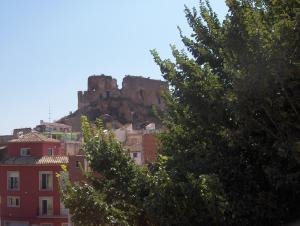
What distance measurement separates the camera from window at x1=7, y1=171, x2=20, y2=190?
42.8 metres

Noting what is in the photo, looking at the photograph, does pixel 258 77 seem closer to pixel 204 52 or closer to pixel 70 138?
pixel 204 52

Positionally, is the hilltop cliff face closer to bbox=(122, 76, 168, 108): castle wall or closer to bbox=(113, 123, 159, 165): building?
bbox=(122, 76, 168, 108): castle wall

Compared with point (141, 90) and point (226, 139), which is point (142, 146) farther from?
point (141, 90)

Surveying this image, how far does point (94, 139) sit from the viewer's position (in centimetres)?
1233

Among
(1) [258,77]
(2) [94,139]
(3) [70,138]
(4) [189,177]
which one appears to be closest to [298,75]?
(1) [258,77]

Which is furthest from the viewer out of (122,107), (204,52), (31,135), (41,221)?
(122,107)

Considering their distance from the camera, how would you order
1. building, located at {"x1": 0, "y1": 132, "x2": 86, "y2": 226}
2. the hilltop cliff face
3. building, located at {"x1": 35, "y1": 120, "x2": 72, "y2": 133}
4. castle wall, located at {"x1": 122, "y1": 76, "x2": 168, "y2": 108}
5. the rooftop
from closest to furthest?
building, located at {"x1": 0, "y1": 132, "x2": 86, "y2": 226}
the rooftop
building, located at {"x1": 35, "y1": 120, "x2": 72, "y2": 133}
the hilltop cliff face
castle wall, located at {"x1": 122, "y1": 76, "x2": 168, "y2": 108}

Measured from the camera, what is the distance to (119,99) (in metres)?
88.9

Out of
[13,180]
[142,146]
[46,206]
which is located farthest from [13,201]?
[142,146]

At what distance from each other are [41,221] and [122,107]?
154 feet

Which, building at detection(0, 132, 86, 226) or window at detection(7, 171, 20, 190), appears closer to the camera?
building at detection(0, 132, 86, 226)

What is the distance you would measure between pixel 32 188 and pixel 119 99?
156ft

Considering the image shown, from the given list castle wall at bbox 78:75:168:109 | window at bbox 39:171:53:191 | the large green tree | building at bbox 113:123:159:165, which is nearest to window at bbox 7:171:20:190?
window at bbox 39:171:53:191

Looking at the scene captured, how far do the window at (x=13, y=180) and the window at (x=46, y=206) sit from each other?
2.31m
